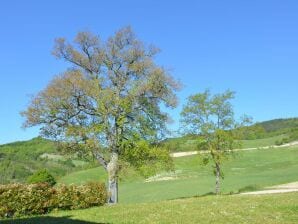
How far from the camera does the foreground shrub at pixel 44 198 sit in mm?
27953

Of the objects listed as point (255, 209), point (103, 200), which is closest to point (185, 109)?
point (103, 200)

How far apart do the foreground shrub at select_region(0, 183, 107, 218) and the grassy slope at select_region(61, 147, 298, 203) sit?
17.6 m

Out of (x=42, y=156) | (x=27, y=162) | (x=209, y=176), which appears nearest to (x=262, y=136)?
(x=42, y=156)

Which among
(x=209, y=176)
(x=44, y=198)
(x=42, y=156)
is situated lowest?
(x=44, y=198)

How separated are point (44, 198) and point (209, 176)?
51.9 metres

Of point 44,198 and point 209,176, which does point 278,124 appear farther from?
point 44,198

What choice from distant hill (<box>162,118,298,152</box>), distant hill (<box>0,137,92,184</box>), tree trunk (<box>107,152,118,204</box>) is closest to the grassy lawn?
tree trunk (<box>107,152,118,204</box>)

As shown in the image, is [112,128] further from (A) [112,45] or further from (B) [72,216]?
(B) [72,216]

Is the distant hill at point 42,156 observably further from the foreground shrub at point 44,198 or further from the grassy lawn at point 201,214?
the grassy lawn at point 201,214

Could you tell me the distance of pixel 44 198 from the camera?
29.4 m

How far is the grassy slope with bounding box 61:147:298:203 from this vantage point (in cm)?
5872

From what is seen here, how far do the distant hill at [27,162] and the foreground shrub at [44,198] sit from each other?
312 feet

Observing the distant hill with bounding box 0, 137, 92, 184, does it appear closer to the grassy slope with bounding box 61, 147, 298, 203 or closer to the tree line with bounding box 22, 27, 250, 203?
the grassy slope with bounding box 61, 147, 298, 203

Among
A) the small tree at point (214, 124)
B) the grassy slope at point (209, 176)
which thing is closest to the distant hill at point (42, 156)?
the grassy slope at point (209, 176)
